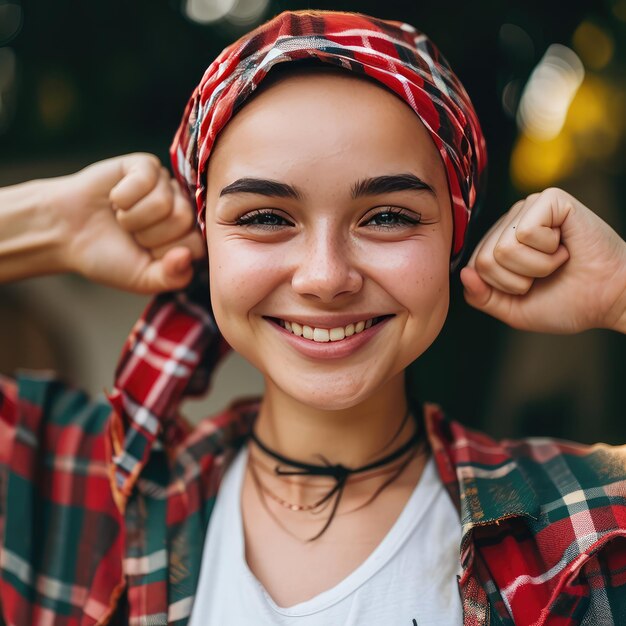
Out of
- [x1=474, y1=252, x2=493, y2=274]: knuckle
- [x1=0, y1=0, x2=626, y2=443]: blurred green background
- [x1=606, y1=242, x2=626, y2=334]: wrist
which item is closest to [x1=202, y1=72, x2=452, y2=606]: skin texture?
[x1=474, y1=252, x2=493, y2=274]: knuckle

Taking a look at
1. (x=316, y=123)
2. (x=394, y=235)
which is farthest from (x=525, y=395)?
(x=316, y=123)

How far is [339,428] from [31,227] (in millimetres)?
750

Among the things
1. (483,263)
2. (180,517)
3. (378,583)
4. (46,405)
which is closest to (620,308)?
(483,263)

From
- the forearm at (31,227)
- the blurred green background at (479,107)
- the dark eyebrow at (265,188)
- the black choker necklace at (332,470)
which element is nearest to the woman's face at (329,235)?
the dark eyebrow at (265,188)

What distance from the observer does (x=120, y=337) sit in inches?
112

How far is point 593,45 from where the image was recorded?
2045mm

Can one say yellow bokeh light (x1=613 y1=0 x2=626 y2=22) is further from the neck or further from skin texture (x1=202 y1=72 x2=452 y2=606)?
the neck

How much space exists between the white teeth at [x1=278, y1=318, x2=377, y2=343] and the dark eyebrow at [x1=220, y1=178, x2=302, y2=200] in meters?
0.22

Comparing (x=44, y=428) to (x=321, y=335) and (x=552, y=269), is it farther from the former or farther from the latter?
(x=552, y=269)

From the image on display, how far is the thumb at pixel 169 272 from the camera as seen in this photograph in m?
1.45

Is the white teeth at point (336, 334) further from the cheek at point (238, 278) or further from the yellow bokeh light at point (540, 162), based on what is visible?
the yellow bokeh light at point (540, 162)

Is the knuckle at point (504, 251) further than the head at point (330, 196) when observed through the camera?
Yes

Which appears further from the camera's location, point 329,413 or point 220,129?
point 329,413

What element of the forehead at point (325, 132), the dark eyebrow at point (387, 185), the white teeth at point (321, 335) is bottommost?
the white teeth at point (321, 335)
